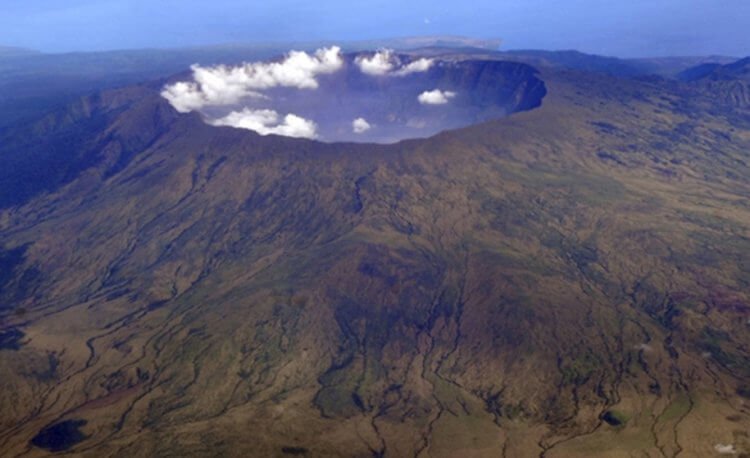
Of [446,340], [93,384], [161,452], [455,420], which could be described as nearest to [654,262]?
[446,340]

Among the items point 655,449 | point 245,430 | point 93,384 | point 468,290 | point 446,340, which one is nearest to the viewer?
point 655,449

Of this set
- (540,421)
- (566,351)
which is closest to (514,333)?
(566,351)

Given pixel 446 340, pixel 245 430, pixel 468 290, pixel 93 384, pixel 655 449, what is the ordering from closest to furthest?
→ 1. pixel 655 449
2. pixel 245 430
3. pixel 93 384
4. pixel 446 340
5. pixel 468 290

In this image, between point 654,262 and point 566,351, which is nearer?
point 566,351

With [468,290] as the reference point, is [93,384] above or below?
below

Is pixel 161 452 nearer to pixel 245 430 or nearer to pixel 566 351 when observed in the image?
pixel 245 430

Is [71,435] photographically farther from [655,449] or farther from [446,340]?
[655,449]

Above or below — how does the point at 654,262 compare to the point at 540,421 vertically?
above

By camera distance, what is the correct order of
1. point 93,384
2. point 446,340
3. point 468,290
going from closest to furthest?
point 93,384 → point 446,340 → point 468,290

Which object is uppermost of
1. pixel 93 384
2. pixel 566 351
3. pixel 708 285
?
pixel 708 285

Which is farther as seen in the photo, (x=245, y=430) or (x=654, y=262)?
(x=654, y=262)
